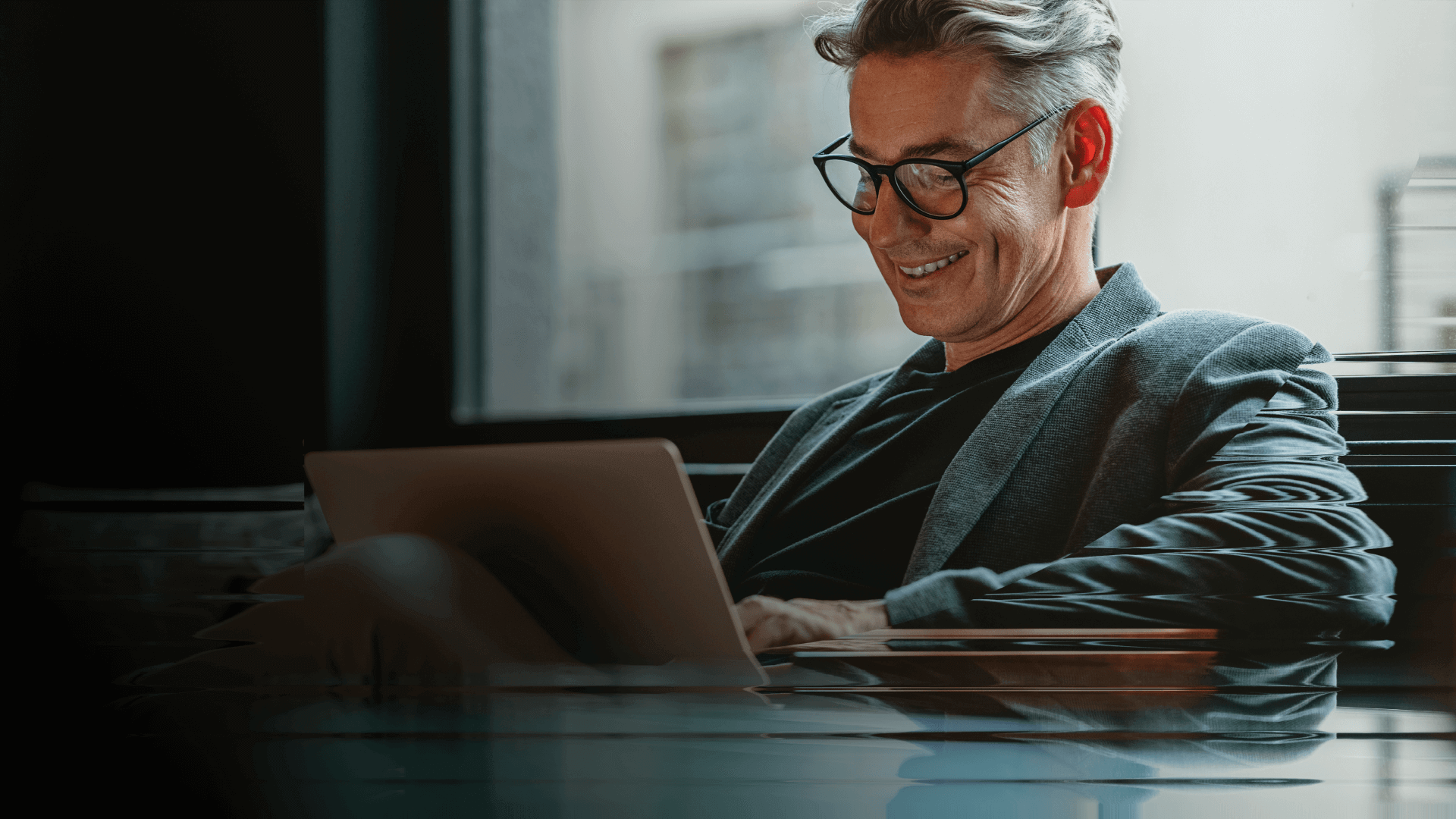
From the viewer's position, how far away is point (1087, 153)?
0.97 metres

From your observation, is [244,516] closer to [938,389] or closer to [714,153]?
[714,153]

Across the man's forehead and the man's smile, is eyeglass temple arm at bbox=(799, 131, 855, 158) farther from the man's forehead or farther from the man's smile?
the man's smile

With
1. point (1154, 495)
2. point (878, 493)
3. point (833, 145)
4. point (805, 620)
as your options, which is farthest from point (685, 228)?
point (1154, 495)

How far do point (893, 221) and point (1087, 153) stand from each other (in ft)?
0.64

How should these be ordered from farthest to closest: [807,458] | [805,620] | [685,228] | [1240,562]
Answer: [685,228] → [807,458] → [805,620] → [1240,562]

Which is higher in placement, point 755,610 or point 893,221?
point 893,221

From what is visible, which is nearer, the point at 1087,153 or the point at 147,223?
the point at 1087,153

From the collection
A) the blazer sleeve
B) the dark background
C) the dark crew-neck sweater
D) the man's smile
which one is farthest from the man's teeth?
the dark background

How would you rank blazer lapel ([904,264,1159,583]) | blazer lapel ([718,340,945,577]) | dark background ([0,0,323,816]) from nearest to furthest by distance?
1. blazer lapel ([904,264,1159,583])
2. blazer lapel ([718,340,945,577])
3. dark background ([0,0,323,816])

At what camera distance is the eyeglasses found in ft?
3.17

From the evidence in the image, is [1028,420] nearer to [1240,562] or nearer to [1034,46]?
[1240,562]

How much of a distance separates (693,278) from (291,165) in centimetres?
61

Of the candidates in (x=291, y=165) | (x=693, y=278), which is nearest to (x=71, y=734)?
(x=291, y=165)

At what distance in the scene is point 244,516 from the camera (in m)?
1.40
